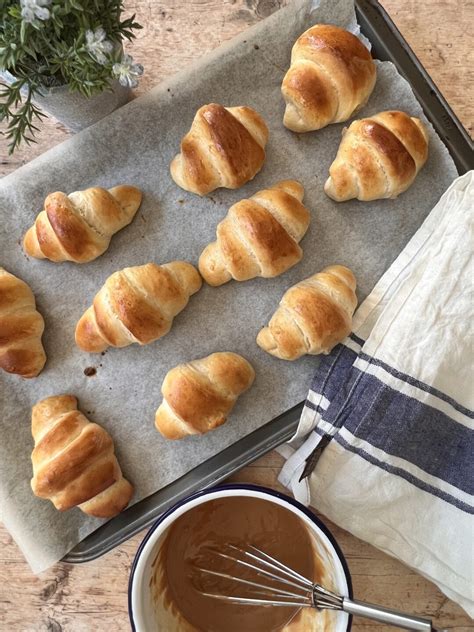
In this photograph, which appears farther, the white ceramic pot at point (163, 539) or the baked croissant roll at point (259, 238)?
the baked croissant roll at point (259, 238)

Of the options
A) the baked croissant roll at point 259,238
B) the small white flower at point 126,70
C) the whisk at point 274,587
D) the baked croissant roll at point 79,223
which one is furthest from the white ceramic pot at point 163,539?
the small white flower at point 126,70

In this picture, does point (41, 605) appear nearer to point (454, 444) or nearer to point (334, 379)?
point (334, 379)

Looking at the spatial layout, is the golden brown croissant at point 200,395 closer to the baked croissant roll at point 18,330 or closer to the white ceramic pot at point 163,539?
the white ceramic pot at point 163,539

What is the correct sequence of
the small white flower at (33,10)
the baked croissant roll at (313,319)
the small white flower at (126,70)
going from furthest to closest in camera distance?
the baked croissant roll at (313,319) → the small white flower at (126,70) → the small white flower at (33,10)

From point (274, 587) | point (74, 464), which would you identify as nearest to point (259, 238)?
point (74, 464)

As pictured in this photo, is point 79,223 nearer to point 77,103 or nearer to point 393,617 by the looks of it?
point 77,103

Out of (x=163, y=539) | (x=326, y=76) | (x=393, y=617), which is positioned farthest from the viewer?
(x=326, y=76)
